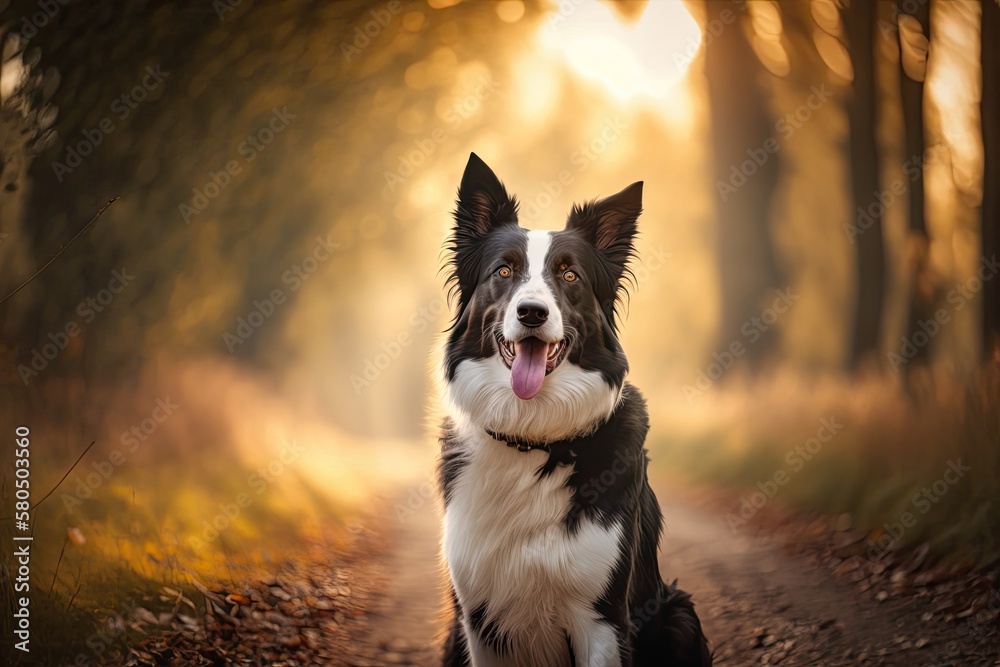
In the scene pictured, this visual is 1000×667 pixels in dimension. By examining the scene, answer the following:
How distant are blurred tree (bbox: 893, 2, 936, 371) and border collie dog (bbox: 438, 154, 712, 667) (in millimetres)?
2212

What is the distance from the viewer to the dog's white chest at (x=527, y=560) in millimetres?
3480

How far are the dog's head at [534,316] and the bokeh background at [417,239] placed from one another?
1650 millimetres

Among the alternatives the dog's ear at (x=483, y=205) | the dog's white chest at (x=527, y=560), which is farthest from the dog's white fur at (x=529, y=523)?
the dog's ear at (x=483, y=205)

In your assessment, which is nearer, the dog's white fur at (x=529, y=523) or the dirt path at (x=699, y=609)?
the dog's white fur at (x=529, y=523)

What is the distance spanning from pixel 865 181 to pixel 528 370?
2996 millimetres

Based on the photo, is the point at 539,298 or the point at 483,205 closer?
the point at 539,298

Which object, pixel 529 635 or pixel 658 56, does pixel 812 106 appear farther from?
pixel 529 635

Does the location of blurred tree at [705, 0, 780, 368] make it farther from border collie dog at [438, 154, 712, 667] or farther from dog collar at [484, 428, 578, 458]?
dog collar at [484, 428, 578, 458]

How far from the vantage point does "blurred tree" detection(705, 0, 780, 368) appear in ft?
17.9

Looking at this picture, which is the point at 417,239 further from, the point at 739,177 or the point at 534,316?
the point at 534,316

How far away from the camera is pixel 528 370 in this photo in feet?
11.9

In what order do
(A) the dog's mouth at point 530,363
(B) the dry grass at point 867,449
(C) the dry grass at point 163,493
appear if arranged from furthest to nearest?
(B) the dry grass at point 867,449 → (C) the dry grass at point 163,493 → (A) the dog's mouth at point 530,363

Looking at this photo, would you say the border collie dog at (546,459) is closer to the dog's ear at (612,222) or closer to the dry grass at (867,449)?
the dog's ear at (612,222)

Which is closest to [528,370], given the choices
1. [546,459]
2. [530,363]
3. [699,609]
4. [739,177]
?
[530,363]
